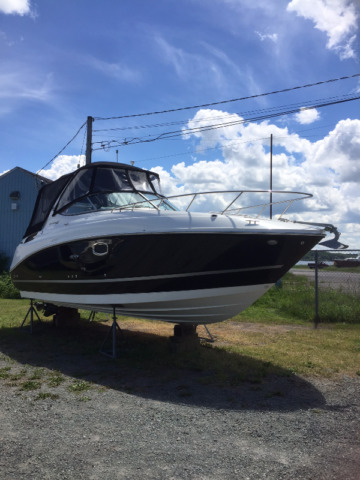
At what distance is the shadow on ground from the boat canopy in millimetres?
2521

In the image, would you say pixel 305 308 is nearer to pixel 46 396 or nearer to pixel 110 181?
pixel 110 181

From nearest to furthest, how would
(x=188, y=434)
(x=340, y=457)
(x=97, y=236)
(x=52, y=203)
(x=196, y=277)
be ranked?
1. (x=340, y=457)
2. (x=188, y=434)
3. (x=196, y=277)
4. (x=97, y=236)
5. (x=52, y=203)

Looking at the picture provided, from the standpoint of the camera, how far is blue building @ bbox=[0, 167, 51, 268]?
18.8 metres

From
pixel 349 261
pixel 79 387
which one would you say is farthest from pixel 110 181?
pixel 349 261

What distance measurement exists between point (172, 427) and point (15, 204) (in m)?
17.1

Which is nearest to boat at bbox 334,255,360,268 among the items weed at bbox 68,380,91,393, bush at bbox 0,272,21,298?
weed at bbox 68,380,91,393

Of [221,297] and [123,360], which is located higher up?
[221,297]

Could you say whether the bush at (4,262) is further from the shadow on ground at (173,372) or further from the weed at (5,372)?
the weed at (5,372)

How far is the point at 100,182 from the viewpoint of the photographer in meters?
7.16

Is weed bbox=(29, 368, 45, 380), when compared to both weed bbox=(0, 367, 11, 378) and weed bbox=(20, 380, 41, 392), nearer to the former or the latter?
weed bbox=(20, 380, 41, 392)

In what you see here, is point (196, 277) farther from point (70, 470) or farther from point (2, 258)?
point (2, 258)

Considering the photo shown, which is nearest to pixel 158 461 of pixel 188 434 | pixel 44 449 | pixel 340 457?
pixel 188 434

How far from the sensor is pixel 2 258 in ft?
61.7

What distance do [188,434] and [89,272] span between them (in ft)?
11.1
